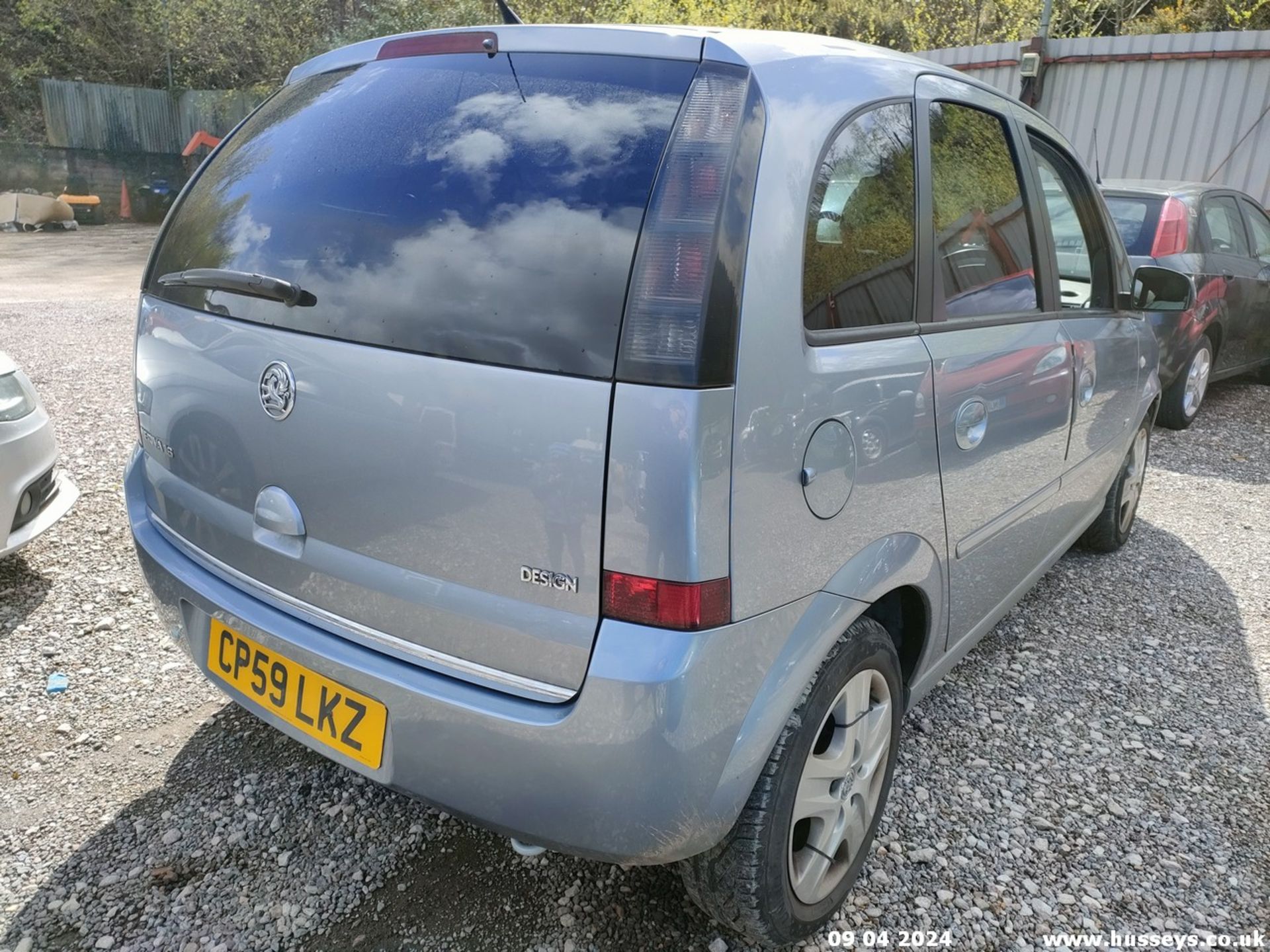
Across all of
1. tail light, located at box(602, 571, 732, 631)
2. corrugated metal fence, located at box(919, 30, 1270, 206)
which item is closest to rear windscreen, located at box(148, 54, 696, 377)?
tail light, located at box(602, 571, 732, 631)

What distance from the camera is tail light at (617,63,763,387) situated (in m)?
1.40

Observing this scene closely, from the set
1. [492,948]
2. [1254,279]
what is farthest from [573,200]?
[1254,279]

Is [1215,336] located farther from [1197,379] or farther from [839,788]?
[839,788]

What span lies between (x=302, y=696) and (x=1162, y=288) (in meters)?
3.11

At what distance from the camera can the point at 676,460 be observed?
137 cm

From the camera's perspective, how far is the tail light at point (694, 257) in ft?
4.58

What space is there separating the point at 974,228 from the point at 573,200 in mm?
1188

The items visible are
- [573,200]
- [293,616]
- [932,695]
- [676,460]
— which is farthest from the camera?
[932,695]

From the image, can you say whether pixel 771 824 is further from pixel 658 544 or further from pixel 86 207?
pixel 86 207

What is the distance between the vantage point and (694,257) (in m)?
1.42

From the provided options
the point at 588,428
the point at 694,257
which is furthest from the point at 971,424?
the point at 588,428

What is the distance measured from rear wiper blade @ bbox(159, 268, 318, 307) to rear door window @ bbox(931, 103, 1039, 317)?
1.34m

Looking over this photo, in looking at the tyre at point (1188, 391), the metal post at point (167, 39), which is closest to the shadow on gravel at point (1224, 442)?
the tyre at point (1188, 391)

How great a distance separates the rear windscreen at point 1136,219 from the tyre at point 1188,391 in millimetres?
841
